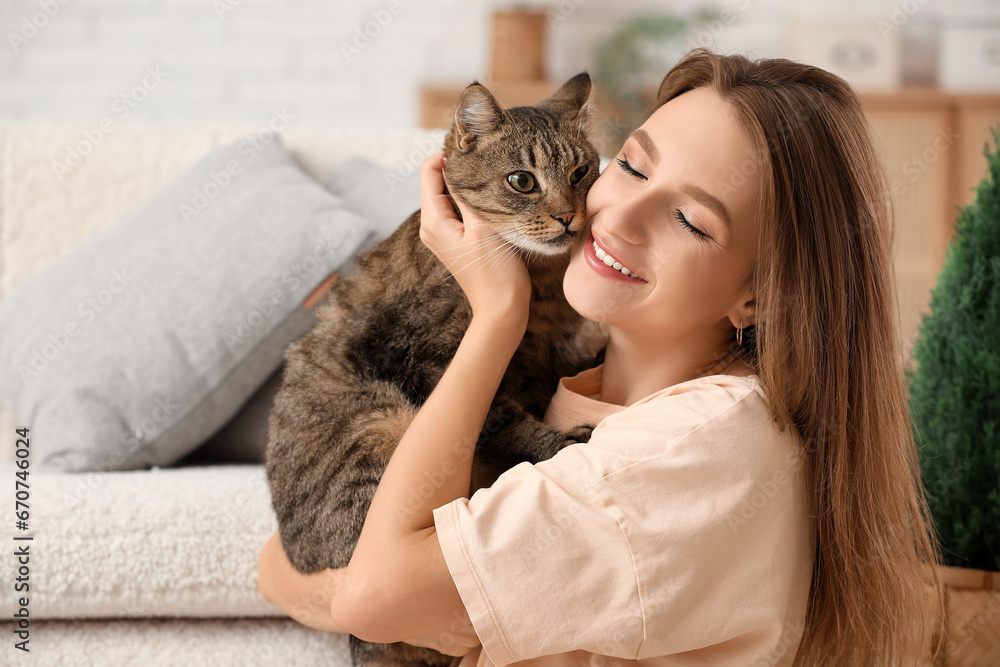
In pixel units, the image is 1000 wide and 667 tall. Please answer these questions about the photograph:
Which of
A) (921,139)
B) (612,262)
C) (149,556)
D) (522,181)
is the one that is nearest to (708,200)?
(612,262)

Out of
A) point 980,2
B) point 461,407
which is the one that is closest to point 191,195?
point 461,407

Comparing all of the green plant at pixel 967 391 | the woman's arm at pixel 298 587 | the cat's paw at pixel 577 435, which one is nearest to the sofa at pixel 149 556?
the woman's arm at pixel 298 587

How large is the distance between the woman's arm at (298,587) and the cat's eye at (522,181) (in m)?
0.63

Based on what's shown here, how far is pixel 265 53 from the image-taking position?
3.29 meters

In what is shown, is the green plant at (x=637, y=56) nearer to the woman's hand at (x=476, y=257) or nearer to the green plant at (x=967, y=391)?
the green plant at (x=967, y=391)

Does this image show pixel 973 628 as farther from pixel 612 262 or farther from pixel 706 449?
pixel 612 262

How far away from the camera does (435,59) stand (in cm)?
335

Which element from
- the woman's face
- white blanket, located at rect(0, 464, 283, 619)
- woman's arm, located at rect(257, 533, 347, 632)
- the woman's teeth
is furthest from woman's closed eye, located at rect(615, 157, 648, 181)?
white blanket, located at rect(0, 464, 283, 619)

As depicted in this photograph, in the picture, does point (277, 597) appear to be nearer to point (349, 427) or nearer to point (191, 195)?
point (349, 427)

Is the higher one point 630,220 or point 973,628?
point 630,220

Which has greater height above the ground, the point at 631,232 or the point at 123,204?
the point at 631,232

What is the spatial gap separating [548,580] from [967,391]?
0.94 meters

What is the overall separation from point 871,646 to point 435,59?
300 cm

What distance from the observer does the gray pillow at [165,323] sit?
1.53 metres
